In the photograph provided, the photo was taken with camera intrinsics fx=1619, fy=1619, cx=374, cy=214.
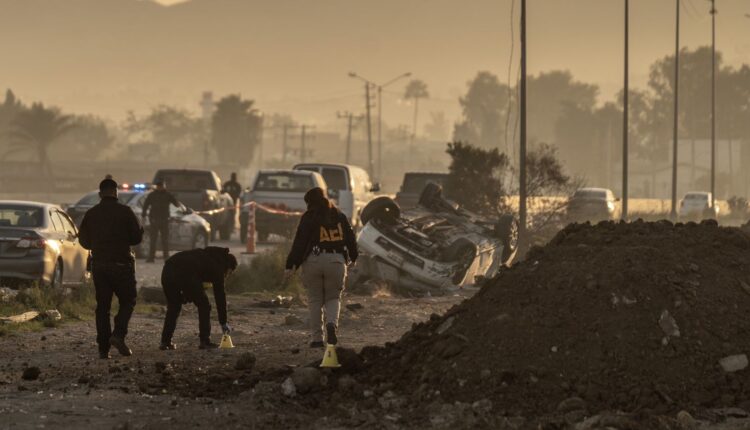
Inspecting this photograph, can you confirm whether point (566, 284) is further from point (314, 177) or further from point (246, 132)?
point (246, 132)

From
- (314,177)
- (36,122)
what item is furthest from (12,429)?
(36,122)

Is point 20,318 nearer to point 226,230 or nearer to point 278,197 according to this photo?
point 278,197

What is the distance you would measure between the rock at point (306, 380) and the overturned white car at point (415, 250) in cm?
1253

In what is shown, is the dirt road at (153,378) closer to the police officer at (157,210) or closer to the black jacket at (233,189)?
the police officer at (157,210)

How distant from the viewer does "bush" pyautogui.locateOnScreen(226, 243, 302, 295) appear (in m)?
25.2

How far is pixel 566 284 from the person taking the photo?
13648mm

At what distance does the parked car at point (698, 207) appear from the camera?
76450mm

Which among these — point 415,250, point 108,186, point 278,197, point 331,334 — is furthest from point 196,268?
point 278,197

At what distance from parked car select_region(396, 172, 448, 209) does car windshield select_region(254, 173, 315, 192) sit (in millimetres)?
3624

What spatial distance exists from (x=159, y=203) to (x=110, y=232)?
16525 mm

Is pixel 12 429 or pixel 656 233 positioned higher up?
pixel 656 233

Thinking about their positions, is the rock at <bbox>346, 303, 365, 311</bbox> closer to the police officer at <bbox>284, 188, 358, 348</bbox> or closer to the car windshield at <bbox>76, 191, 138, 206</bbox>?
the police officer at <bbox>284, 188, 358, 348</bbox>

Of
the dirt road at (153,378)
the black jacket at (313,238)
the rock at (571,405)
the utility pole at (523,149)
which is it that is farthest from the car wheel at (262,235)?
the rock at (571,405)

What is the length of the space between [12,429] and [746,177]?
164 m
